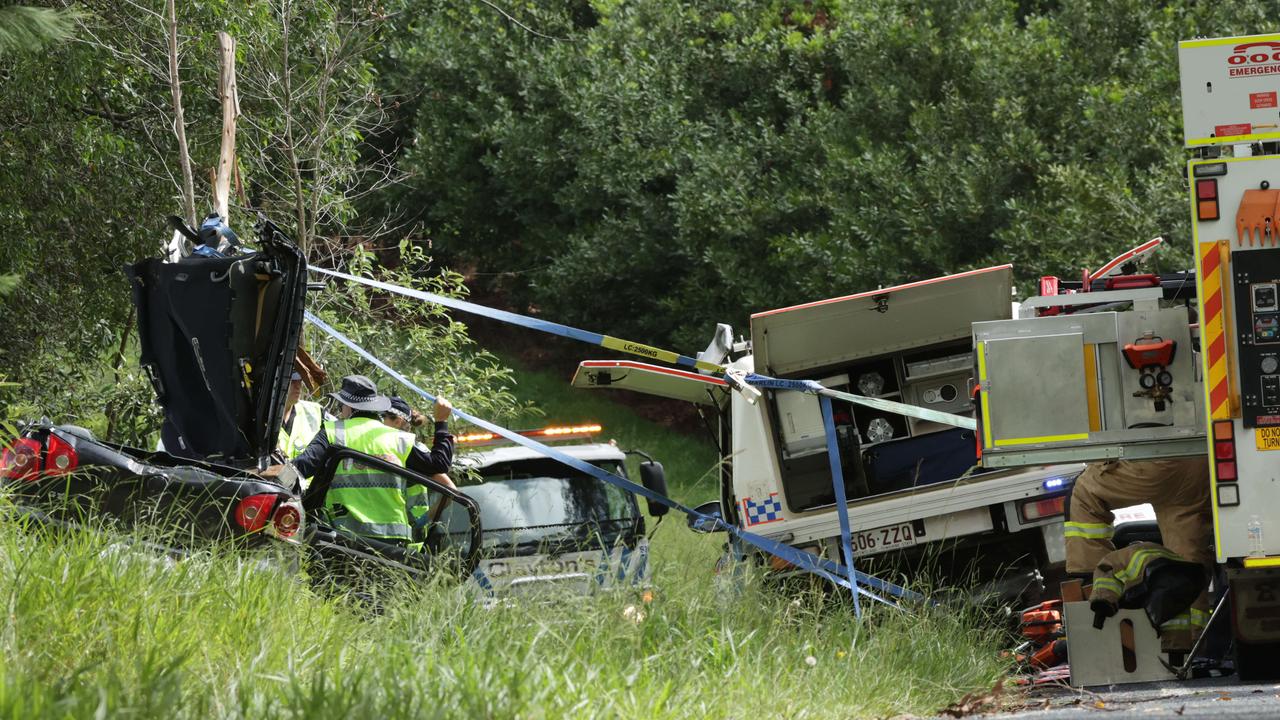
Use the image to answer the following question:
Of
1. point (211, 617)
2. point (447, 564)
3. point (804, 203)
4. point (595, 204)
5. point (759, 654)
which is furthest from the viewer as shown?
point (595, 204)

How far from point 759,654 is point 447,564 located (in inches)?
53.2

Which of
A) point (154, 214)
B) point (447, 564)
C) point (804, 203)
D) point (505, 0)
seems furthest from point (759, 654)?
point (505, 0)

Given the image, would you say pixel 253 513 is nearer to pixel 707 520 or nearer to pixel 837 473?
pixel 707 520

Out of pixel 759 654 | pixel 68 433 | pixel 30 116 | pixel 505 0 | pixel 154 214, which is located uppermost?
pixel 505 0

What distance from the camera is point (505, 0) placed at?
870 inches

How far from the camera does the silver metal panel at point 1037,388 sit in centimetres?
657

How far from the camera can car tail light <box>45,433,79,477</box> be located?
5719 mm

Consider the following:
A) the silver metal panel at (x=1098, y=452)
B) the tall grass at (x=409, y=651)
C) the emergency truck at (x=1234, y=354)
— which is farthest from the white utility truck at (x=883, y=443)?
the tall grass at (x=409, y=651)

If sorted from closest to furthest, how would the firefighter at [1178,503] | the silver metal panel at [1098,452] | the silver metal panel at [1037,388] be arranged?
1. the silver metal panel at [1098,452]
2. the silver metal panel at [1037,388]
3. the firefighter at [1178,503]

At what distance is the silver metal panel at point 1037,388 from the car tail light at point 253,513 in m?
3.18

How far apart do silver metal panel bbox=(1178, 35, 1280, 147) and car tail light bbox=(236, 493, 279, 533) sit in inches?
160

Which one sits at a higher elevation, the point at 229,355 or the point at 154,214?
the point at 154,214

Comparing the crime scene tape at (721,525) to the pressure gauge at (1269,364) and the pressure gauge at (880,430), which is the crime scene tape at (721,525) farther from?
the pressure gauge at (1269,364)

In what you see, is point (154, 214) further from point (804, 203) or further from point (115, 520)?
point (804, 203)
